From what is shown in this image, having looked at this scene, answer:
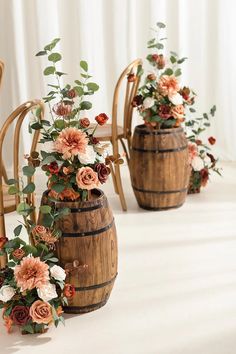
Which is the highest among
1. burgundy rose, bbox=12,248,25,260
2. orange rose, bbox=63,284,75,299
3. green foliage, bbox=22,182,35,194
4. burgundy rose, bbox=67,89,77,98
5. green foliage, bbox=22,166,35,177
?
burgundy rose, bbox=67,89,77,98

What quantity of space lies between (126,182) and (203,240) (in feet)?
3.95

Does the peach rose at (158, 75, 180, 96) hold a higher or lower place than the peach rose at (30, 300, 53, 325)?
higher

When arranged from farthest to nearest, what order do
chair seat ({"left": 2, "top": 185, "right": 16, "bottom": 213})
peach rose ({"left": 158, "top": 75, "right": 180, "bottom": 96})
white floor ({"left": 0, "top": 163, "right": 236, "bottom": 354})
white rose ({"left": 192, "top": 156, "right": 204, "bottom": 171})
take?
white rose ({"left": 192, "top": 156, "right": 204, "bottom": 171}), peach rose ({"left": 158, "top": 75, "right": 180, "bottom": 96}), chair seat ({"left": 2, "top": 185, "right": 16, "bottom": 213}), white floor ({"left": 0, "top": 163, "right": 236, "bottom": 354})

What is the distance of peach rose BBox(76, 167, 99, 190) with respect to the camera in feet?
8.02

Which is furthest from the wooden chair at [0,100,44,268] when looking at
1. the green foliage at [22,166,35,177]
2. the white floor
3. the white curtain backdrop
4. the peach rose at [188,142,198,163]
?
the white curtain backdrop

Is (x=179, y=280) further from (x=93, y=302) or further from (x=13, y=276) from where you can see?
(x=13, y=276)

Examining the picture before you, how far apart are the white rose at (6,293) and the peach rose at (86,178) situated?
447 millimetres

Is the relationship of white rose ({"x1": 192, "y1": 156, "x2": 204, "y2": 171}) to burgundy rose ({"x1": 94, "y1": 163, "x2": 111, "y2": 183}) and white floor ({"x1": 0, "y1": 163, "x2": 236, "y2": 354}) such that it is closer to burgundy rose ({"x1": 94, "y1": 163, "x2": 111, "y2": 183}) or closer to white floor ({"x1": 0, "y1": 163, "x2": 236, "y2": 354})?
white floor ({"x1": 0, "y1": 163, "x2": 236, "y2": 354})

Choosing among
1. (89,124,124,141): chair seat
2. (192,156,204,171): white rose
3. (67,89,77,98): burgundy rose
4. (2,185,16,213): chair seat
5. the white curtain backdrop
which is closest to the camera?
(67,89,77,98): burgundy rose

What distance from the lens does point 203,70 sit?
4875 millimetres

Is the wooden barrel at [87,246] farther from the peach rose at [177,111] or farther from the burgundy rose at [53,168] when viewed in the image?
the peach rose at [177,111]

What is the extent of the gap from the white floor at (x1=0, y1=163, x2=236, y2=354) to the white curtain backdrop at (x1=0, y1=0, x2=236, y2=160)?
1255mm

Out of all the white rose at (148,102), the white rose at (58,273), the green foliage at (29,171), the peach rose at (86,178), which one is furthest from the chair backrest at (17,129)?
the white rose at (148,102)

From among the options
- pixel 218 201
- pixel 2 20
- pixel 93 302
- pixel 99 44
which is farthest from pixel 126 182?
pixel 93 302
